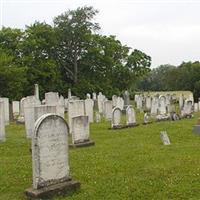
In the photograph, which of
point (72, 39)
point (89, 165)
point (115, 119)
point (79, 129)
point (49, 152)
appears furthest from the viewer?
point (72, 39)

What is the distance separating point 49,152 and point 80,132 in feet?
19.7

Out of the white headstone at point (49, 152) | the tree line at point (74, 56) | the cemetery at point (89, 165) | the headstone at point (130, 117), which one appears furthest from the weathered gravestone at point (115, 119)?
the tree line at point (74, 56)

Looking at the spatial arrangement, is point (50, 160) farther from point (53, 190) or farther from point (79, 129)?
point (79, 129)

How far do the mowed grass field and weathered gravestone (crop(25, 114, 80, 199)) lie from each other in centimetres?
27

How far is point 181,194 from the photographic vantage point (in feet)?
A: 28.7

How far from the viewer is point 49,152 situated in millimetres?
9203

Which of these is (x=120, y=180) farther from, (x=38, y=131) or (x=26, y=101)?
(x=26, y=101)

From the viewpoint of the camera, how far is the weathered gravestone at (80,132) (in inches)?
591

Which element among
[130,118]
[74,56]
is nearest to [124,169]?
[130,118]

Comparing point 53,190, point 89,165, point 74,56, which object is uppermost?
point 74,56

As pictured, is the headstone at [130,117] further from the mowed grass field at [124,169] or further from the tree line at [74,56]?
the tree line at [74,56]

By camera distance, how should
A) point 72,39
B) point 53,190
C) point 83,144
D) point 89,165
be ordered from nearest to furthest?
point 53,190, point 89,165, point 83,144, point 72,39

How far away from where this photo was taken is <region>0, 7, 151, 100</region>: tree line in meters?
44.7

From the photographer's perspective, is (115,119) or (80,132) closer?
(80,132)
